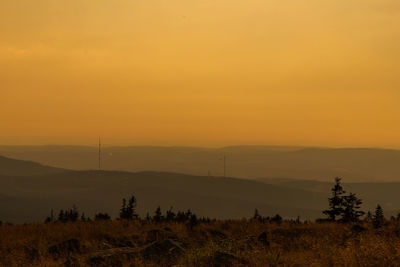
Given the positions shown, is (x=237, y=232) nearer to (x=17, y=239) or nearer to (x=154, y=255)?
(x=154, y=255)

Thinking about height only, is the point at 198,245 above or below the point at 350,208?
above

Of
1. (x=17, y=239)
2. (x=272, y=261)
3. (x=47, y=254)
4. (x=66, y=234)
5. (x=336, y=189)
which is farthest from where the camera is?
(x=336, y=189)

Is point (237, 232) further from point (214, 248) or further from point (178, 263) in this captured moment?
point (178, 263)

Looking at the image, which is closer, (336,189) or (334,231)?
(334,231)

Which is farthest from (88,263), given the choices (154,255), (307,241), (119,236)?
(307,241)

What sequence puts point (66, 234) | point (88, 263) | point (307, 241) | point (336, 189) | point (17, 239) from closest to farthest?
point (88, 263) → point (307, 241) → point (17, 239) → point (66, 234) → point (336, 189)

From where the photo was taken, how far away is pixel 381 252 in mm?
11539

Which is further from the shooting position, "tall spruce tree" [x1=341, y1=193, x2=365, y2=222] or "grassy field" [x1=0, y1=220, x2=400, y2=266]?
"tall spruce tree" [x1=341, y1=193, x2=365, y2=222]

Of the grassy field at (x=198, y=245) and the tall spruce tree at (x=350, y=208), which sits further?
the tall spruce tree at (x=350, y=208)

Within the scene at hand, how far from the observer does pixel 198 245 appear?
1515cm

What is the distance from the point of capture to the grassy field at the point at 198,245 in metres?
11.7

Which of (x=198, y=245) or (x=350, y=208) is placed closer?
(x=198, y=245)

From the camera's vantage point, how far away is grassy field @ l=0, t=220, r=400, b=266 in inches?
459

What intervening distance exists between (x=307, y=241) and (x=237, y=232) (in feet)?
13.0
